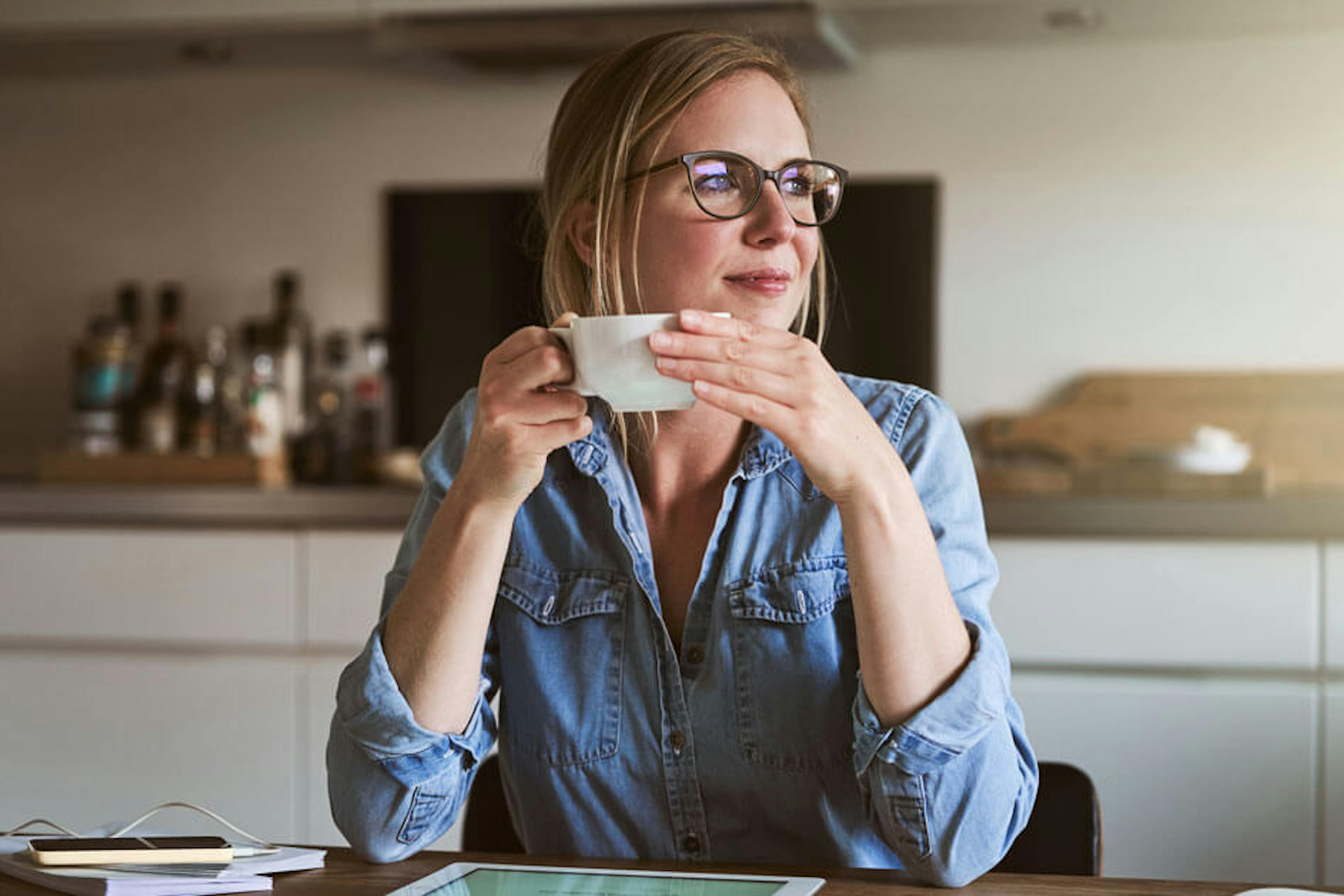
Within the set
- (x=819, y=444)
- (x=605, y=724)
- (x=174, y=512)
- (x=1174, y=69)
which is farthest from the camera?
(x=1174, y=69)

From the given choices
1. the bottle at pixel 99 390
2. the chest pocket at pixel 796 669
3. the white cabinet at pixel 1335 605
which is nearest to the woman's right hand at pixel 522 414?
the chest pocket at pixel 796 669

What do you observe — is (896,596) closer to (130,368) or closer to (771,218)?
(771,218)

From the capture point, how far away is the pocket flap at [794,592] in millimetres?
1097

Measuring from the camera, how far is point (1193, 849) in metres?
2.19

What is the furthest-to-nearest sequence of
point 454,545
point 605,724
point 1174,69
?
point 1174,69
point 605,724
point 454,545

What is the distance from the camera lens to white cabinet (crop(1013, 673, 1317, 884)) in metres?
2.16

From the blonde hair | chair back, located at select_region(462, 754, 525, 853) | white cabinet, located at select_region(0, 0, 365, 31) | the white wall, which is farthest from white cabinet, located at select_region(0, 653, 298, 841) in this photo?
the blonde hair

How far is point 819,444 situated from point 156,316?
2.52 m

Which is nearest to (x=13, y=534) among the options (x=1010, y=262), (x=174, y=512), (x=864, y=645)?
(x=174, y=512)

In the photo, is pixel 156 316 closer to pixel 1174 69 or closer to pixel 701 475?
pixel 1174 69

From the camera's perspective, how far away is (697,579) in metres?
1.17

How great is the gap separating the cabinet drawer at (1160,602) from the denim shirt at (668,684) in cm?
114

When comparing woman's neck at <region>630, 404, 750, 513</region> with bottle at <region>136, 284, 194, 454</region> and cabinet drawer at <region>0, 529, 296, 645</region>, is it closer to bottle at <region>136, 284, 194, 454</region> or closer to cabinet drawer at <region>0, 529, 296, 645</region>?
cabinet drawer at <region>0, 529, 296, 645</region>

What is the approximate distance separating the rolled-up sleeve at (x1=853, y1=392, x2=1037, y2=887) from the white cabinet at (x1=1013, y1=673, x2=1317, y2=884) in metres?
1.25
